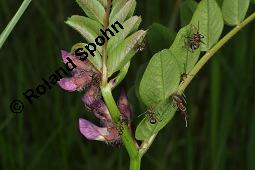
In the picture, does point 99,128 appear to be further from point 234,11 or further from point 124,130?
point 234,11

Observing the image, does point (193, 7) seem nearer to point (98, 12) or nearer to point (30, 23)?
point (98, 12)

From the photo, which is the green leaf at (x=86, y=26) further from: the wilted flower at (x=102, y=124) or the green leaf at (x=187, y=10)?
the green leaf at (x=187, y=10)

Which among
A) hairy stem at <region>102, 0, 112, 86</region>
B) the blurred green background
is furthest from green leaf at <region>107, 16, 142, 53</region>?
the blurred green background

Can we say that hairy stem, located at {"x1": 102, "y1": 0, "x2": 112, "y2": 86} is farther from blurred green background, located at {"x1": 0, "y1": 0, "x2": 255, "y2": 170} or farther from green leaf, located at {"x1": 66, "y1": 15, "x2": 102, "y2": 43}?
blurred green background, located at {"x1": 0, "y1": 0, "x2": 255, "y2": 170}

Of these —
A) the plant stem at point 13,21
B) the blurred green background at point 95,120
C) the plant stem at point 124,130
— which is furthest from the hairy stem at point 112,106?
the blurred green background at point 95,120

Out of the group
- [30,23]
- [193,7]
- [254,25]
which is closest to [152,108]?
[193,7]

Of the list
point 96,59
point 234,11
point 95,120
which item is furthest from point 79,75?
point 95,120
